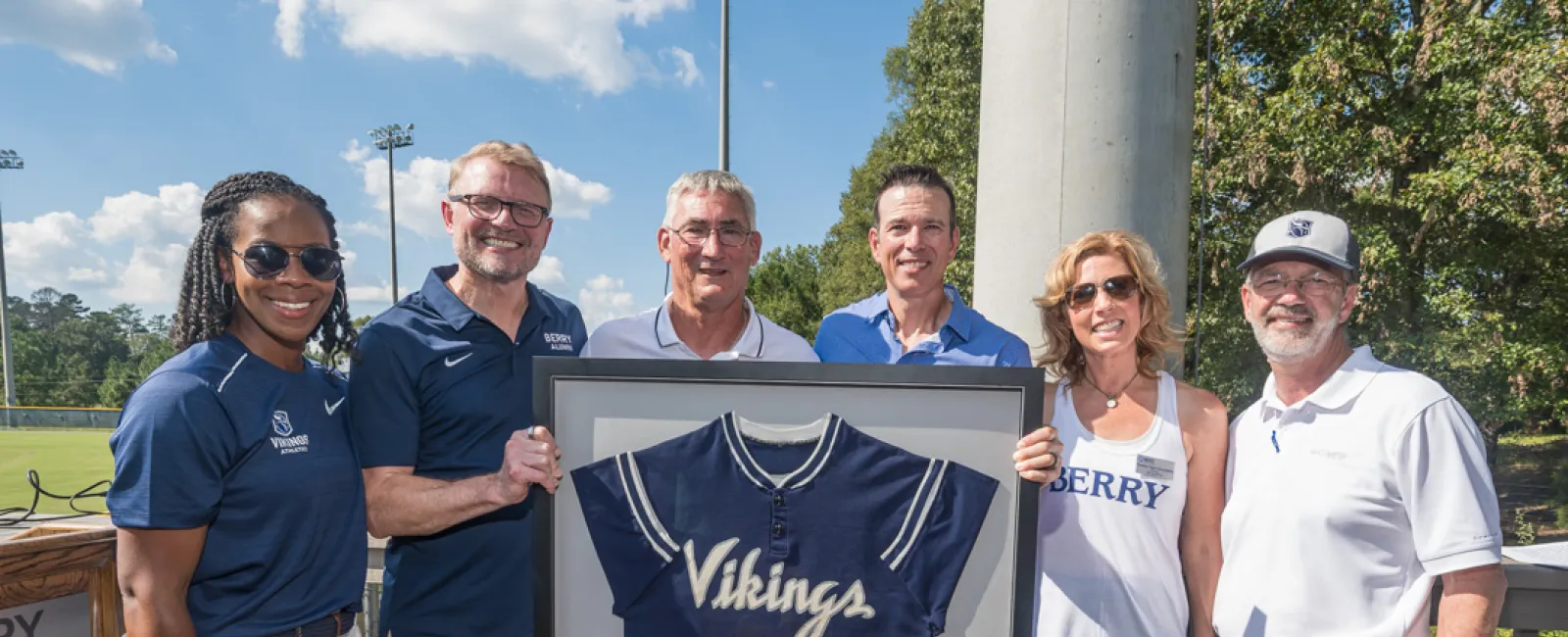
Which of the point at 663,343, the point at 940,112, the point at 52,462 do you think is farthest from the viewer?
the point at 52,462

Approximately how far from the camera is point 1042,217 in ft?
14.2

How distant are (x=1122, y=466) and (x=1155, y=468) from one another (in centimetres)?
10

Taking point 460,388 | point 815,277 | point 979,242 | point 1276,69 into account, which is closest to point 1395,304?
point 1276,69

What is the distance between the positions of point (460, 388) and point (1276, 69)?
16.8 meters

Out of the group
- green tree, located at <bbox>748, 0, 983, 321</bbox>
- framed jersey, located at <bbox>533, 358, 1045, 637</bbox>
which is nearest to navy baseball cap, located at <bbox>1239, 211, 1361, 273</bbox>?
framed jersey, located at <bbox>533, 358, 1045, 637</bbox>

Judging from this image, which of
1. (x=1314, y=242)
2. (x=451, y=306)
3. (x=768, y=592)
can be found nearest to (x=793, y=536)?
(x=768, y=592)

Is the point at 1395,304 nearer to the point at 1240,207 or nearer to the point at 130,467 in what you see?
the point at 1240,207

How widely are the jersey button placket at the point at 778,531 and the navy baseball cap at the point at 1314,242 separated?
1.72 metres

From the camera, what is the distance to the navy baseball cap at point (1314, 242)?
2588mm

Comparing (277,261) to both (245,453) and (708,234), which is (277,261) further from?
(708,234)

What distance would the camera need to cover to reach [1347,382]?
2521mm

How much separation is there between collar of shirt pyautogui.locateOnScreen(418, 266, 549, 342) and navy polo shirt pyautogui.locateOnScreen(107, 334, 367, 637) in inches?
17.8

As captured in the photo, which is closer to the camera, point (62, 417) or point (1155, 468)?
point (1155, 468)

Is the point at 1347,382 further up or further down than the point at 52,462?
further up
